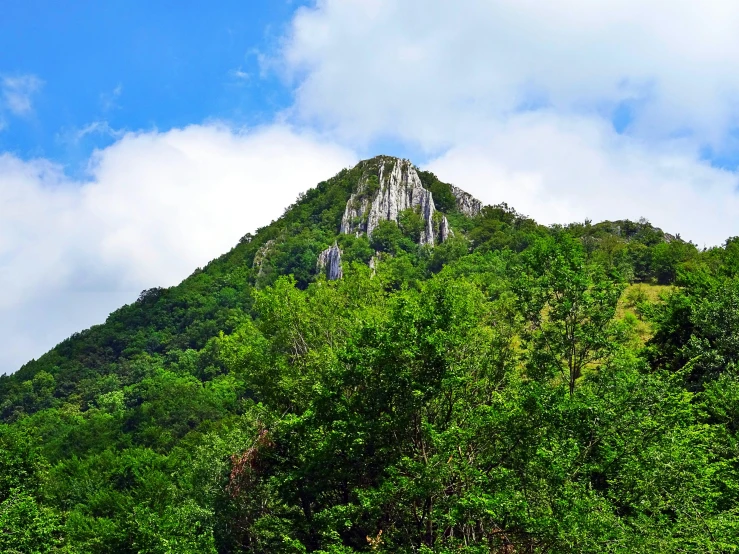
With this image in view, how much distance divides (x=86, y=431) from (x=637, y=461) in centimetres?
8285

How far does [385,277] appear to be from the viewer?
35344 millimetres

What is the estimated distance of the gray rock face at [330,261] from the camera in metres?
126

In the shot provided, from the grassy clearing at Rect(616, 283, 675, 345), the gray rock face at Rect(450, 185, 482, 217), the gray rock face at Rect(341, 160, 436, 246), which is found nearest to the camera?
the grassy clearing at Rect(616, 283, 675, 345)

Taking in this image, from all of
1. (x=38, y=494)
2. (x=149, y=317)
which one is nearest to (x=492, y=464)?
(x=38, y=494)

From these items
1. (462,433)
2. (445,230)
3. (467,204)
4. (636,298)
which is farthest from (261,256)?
(462,433)

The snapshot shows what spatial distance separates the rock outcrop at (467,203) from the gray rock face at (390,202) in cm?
922

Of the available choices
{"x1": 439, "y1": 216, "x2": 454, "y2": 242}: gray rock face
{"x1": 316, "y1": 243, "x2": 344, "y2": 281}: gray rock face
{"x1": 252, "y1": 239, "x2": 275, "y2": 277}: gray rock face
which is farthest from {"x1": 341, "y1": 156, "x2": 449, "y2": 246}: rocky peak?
{"x1": 252, "y1": 239, "x2": 275, "y2": 277}: gray rock face

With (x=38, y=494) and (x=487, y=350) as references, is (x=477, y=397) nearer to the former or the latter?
(x=487, y=350)

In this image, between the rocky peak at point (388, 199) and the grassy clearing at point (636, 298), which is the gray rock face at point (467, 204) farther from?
the grassy clearing at point (636, 298)

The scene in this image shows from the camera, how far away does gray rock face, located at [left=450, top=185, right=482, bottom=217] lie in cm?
15462

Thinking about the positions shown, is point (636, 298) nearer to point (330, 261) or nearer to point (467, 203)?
point (330, 261)

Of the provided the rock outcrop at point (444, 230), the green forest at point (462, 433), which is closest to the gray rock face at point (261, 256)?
the rock outcrop at point (444, 230)

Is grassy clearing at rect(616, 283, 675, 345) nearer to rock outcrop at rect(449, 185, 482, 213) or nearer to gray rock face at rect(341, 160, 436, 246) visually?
gray rock face at rect(341, 160, 436, 246)

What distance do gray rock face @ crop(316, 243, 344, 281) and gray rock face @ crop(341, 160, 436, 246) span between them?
38.6ft
